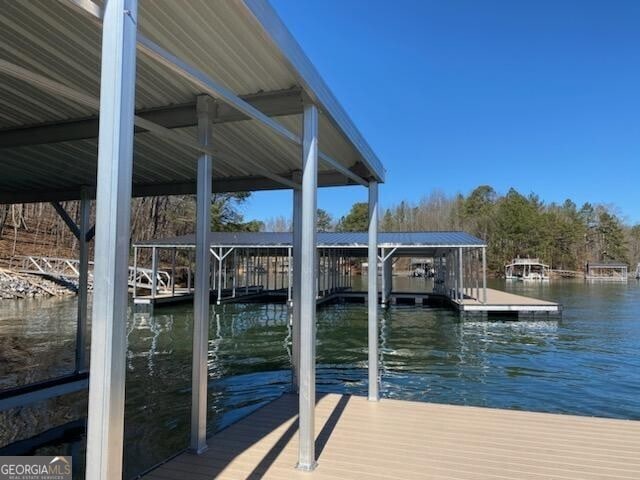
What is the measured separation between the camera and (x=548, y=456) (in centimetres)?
313

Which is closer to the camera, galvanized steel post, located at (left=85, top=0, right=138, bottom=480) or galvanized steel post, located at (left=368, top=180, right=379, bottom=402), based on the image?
galvanized steel post, located at (left=85, top=0, right=138, bottom=480)

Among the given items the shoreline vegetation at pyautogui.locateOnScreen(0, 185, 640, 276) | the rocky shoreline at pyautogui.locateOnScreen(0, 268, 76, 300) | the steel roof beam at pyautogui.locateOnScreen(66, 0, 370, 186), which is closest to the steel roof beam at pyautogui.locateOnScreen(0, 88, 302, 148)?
the steel roof beam at pyautogui.locateOnScreen(66, 0, 370, 186)

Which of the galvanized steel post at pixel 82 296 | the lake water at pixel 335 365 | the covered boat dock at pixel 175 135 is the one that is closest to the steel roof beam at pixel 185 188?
the covered boat dock at pixel 175 135

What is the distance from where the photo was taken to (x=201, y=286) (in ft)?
10.3

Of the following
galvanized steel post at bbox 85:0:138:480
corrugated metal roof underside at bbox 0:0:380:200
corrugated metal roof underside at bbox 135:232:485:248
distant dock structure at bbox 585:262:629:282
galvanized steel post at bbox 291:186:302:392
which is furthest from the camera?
distant dock structure at bbox 585:262:629:282

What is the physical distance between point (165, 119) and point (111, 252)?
224 centimetres

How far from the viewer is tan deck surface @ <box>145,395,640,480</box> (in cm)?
283

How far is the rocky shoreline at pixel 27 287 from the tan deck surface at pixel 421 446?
18.5m

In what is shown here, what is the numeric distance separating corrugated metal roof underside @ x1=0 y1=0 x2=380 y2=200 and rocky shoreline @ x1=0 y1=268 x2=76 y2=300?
653 inches

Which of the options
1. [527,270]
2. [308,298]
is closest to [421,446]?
[308,298]

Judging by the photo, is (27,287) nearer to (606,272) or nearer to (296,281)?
(296,281)

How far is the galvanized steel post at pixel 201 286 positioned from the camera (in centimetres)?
306

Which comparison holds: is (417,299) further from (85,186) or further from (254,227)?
(254,227)

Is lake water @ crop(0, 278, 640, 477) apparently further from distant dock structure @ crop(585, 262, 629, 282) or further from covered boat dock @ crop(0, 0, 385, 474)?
distant dock structure @ crop(585, 262, 629, 282)
